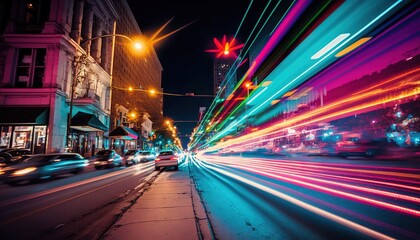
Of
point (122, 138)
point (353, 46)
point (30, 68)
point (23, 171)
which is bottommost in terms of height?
point (23, 171)

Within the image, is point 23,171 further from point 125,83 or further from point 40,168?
point 125,83

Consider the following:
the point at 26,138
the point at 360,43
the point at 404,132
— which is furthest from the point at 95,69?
the point at 404,132

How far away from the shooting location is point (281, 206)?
20.2 ft

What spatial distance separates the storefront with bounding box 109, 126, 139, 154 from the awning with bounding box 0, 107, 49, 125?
1385 centimetres

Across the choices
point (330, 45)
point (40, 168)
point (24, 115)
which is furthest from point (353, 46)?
point (24, 115)

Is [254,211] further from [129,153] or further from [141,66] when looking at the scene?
[141,66]

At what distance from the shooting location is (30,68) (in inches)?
923

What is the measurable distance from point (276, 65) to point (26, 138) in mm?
29536

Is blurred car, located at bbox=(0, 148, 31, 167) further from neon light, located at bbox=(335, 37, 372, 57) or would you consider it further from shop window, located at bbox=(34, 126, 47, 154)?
neon light, located at bbox=(335, 37, 372, 57)

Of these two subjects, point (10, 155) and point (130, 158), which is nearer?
point (10, 155)

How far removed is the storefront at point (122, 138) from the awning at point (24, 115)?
45.4ft

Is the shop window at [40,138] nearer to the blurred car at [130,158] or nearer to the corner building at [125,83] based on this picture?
the blurred car at [130,158]

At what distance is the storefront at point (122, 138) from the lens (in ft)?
118

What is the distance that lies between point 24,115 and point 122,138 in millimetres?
18741
